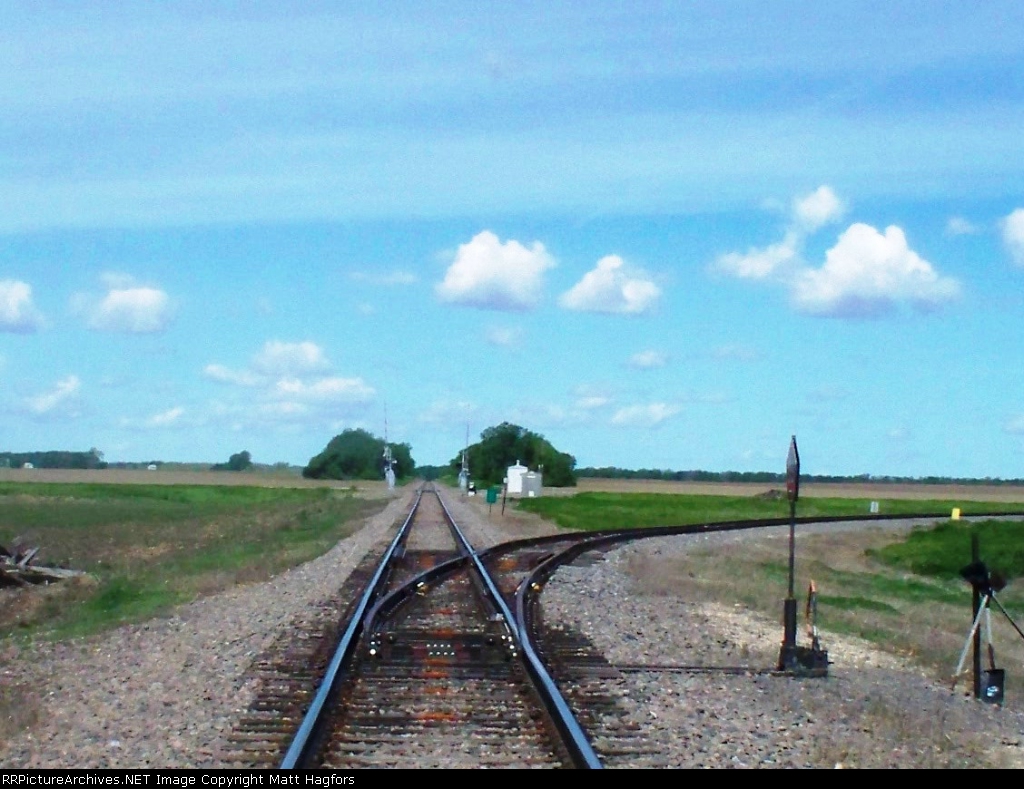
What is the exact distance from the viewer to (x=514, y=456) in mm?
145500

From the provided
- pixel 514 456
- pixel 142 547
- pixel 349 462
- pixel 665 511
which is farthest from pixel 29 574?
pixel 349 462

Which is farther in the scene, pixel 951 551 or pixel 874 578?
pixel 951 551

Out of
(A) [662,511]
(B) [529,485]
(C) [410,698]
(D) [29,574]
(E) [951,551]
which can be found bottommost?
(D) [29,574]

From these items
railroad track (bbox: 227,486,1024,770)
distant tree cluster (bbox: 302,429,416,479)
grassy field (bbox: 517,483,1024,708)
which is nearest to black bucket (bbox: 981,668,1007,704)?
grassy field (bbox: 517,483,1024,708)

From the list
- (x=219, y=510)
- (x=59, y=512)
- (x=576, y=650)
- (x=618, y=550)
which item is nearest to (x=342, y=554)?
(x=618, y=550)

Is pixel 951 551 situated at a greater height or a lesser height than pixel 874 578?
greater

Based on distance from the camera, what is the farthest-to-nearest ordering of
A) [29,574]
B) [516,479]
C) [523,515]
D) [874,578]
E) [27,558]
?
[516,479] → [523,515] → [874,578] → [27,558] → [29,574]

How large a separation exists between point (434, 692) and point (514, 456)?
5315 inches

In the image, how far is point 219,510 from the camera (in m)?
67.6

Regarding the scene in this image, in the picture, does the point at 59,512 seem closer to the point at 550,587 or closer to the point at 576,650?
the point at 550,587

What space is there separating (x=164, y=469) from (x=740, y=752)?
192966 mm

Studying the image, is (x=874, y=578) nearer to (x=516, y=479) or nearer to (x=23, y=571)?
(x=23, y=571)

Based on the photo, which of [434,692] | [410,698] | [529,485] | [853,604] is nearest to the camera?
[410,698]

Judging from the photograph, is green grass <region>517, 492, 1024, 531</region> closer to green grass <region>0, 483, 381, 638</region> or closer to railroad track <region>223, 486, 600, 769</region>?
green grass <region>0, 483, 381, 638</region>
